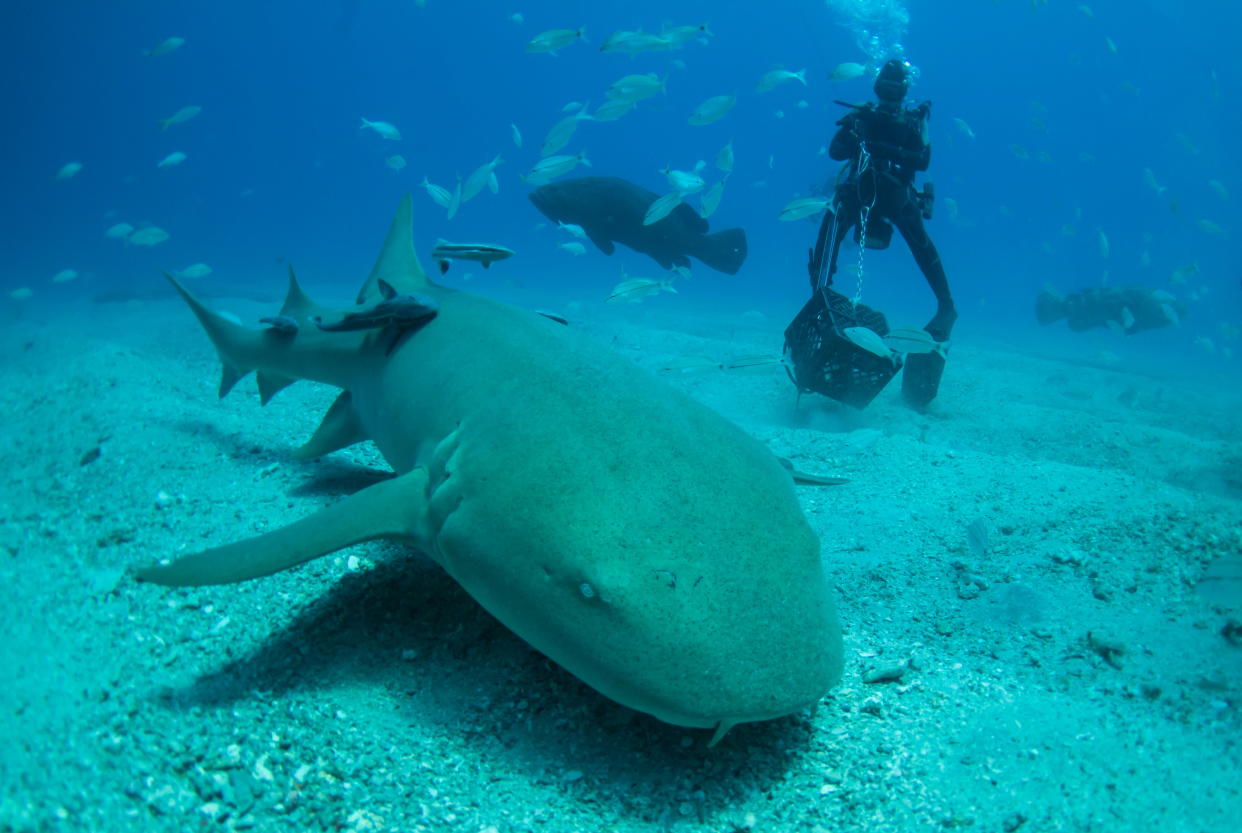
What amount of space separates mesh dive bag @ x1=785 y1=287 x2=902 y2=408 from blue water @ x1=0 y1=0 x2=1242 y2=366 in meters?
63.2

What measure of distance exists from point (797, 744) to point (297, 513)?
2978mm

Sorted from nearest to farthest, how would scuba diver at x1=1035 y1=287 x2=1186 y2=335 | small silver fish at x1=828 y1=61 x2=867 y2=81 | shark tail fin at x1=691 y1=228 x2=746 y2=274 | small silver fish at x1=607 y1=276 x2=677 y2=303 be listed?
small silver fish at x1=607 y1=276 x2=677 y2=303 < small silver fish at x1=828 y1=61 x2=867 y2=81 < shark tail fin at x1=691 y1=228 x2=746 y2=274 < scuba diver at x1=1035 y1=287 x2=1186 y2=335

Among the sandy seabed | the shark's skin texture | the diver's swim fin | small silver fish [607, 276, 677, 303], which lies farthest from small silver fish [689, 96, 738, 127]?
the shark's skin texture

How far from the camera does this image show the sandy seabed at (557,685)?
1.91 metres

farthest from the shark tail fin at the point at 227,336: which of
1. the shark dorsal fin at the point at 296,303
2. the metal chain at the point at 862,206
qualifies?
the metal chain at the point at 862,206

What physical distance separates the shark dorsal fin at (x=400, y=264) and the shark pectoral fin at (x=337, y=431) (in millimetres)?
820

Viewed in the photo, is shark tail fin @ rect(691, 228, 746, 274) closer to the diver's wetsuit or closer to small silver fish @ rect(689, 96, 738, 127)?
small silver fish @ rect(689, 96, 738, 127)

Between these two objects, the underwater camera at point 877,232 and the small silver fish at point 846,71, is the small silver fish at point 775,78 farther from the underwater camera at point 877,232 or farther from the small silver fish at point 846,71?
the underwater camera at point 877,232

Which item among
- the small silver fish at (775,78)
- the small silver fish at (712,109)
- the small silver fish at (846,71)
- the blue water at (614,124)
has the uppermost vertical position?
the small silver fish at (846,71)

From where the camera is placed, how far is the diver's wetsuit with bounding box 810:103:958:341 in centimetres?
816

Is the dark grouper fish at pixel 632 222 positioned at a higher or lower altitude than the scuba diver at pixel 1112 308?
higher

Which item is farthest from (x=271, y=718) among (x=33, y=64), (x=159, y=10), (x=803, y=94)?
(x=803, y=94)

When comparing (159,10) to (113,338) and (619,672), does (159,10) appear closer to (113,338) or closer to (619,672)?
(113,338)

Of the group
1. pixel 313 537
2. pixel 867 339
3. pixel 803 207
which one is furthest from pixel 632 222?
pixel 313 537
